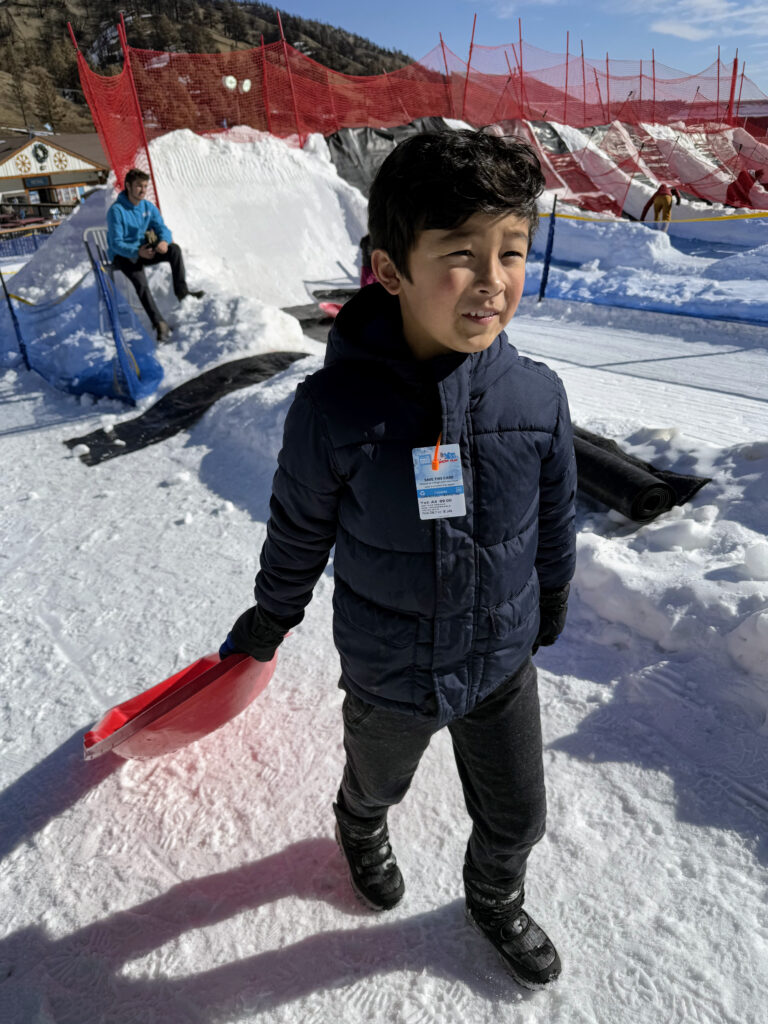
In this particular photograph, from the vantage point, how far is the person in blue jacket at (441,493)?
3.36 ft

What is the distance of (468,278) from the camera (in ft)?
3.34

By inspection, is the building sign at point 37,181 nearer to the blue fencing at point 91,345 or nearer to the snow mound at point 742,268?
the blue fencing at point 91,345

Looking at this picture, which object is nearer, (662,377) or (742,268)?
(662,377)

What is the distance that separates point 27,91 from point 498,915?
8533 centimetres

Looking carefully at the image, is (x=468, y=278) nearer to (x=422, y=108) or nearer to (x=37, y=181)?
(x=422, y=108)

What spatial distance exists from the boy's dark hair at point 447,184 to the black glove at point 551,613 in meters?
0.78

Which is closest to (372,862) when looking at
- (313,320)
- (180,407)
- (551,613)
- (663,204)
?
(551,613)

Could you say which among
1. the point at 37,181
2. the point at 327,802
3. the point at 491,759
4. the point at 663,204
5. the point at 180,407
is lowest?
the point at 327,802

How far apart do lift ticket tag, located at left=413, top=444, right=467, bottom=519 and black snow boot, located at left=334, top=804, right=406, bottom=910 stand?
2.87 ft

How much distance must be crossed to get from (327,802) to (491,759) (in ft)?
2.71

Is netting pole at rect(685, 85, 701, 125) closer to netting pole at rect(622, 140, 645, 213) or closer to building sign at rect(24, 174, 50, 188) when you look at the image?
netting pole at rect(622, 140, 645, 213)

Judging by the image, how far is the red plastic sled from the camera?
1.81m

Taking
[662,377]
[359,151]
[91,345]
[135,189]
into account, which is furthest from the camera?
[359,151]

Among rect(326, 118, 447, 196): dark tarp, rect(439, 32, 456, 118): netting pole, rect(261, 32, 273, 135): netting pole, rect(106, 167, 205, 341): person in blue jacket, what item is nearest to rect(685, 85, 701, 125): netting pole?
rect(439, 32, 456, 118): netting pole
